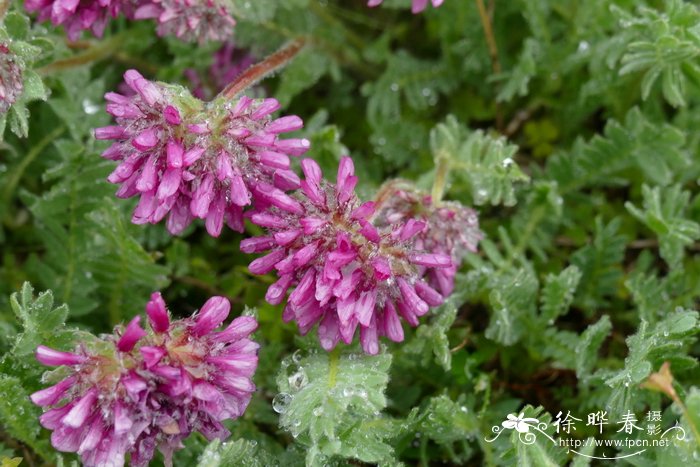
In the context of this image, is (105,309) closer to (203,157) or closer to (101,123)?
(101,123)

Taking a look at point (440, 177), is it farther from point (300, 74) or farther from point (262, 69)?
point (300, 74)

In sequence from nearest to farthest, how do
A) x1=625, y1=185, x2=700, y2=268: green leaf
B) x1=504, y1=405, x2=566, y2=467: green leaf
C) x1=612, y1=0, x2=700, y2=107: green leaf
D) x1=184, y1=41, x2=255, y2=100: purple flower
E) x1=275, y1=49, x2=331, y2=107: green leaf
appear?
x1=504, y1=405, x2=566, y2=467: green leaf
x1=612, y1=0, x2=700, y2=107: green leaf
x1=625, y1=185, x2=700, y2=268: green leaf
x1=275, y1=49, x2=331, y2=107: green leaf
x1=184, y1=41, x2=255, y2=100: purple flower

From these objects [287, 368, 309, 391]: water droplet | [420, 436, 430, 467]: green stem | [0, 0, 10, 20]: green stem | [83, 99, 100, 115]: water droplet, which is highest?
[0, 0, 10, 20]: green stem

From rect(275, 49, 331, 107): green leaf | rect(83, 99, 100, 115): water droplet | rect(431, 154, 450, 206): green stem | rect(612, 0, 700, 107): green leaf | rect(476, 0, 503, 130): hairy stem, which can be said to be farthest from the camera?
rect(476, 0, 503, 130): hairy stem

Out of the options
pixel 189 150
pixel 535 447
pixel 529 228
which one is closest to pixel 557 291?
pixel 529 228

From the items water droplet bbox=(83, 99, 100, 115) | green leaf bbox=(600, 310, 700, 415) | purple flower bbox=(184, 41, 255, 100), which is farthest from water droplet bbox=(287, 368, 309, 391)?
purple flower bbox=(184, 41, 255, 100)

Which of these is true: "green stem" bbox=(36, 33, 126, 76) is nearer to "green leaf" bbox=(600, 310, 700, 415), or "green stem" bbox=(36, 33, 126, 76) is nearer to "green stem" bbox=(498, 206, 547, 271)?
"green stem" bbox=(498, 206, 547, 271)

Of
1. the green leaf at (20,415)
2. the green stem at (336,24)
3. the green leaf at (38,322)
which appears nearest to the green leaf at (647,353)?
the green leaf at (38,322)
